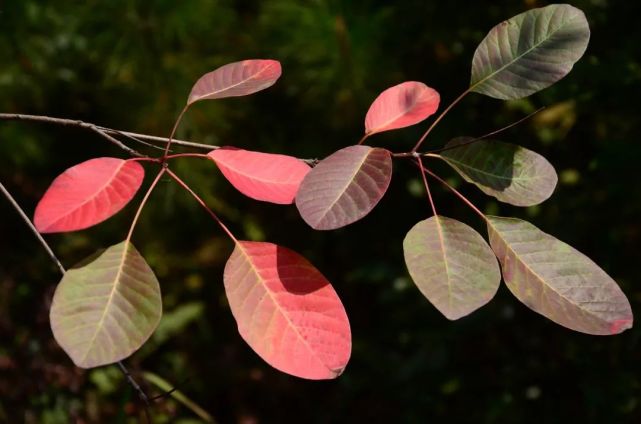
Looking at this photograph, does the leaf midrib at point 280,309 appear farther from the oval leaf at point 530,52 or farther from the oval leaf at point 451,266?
the oval leaf at point 530,52

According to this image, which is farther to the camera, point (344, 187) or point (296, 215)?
point (296, 215)

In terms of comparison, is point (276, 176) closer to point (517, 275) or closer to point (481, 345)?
point (517, 275)

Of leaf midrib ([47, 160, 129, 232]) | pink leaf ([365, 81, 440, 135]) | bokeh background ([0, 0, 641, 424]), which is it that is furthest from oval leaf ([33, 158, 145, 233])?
bokeh background ([0, 0, 641, 424])

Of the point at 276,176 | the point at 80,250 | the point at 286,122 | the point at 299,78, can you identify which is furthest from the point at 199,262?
the point at 276,176

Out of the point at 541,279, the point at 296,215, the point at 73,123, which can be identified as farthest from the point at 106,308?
the point at 296,215

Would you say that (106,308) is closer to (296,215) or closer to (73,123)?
(73,123)

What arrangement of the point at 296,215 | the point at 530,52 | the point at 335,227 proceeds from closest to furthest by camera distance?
the point at 335,227, the point at 530,52, the point at 296,215

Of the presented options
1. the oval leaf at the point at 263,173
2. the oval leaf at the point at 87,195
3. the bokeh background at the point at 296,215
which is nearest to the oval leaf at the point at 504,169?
the oval leaf at the point at 263,173
